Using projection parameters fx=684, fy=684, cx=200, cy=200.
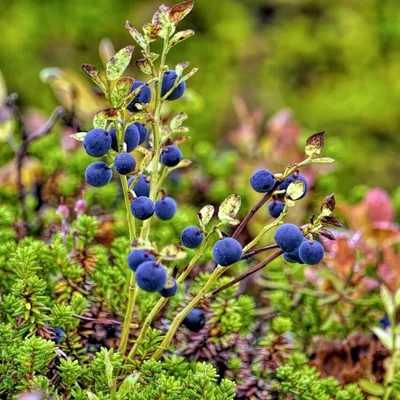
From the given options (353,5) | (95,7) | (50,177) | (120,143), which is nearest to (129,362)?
(120,143)

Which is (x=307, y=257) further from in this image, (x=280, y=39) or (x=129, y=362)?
(x=280, y=39)

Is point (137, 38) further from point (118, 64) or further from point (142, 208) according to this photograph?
point (142, 208)

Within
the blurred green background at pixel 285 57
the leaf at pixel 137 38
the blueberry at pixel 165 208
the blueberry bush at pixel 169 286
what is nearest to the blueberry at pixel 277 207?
the blueberry bush at pixel 169 286

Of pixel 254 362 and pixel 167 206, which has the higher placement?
pixel 167 206

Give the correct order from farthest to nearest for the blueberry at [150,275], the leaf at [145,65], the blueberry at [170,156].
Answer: the blueberry at [170,156] < the leaf at [145,65] < the blueberry at [150,275]

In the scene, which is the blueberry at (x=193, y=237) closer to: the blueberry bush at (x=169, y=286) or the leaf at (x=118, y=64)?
the blueberry bush at (x=169, y=286)

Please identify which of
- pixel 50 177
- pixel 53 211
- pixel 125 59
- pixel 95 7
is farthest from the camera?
pixel 95 7
